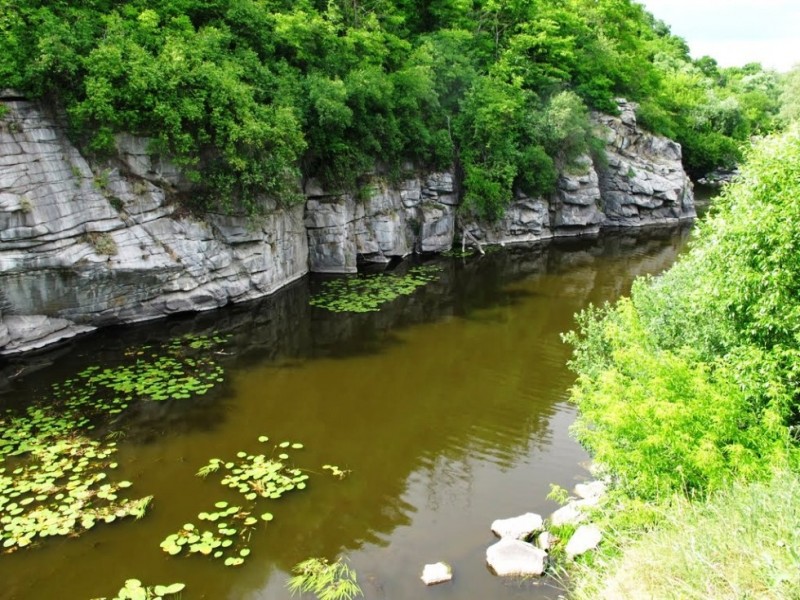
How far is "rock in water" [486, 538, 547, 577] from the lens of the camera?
8.77 meters

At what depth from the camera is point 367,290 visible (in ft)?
77.7

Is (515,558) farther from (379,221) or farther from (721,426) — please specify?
(379,221)

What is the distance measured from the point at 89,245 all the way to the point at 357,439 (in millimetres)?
10733

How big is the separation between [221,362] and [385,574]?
9.33 meters

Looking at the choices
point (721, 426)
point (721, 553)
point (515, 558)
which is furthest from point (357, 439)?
point (721, 553)

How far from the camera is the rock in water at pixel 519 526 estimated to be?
9531 millimetres

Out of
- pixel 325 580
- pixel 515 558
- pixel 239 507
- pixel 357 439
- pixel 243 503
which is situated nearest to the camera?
pixel 325 580

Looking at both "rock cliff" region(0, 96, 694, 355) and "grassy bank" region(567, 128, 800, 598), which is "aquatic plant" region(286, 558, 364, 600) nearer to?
"grassy bank" region(567, 128, 800, 598)

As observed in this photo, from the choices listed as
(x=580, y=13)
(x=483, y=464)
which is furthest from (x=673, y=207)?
(x=483, y=464)

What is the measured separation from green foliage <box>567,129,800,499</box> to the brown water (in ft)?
9.36

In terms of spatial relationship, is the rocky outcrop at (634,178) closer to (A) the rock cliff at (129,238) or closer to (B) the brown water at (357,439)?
(A) the rock cliff at (129,238)

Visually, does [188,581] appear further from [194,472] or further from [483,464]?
[483,464]

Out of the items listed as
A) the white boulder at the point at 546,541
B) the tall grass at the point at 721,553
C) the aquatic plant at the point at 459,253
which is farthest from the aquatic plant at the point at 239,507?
the aquatic plant at the point at 459,253

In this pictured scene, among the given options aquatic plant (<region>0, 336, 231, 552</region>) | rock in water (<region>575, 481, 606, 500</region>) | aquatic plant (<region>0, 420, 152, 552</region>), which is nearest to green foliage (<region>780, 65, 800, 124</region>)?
rock in water (<region>575, 481, 606, 500</region>)
